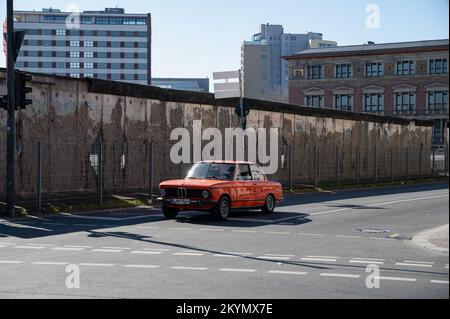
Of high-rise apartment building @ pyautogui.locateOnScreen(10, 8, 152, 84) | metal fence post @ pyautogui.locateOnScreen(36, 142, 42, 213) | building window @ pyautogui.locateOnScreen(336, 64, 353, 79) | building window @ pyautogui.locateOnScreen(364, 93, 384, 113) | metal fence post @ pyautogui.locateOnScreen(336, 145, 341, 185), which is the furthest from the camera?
high-rise apartment building @ pyautogui.locateOnScreen(10, 8, 152, 84)

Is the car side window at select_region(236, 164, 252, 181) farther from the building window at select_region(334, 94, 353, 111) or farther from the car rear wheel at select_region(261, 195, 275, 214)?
the building window at select_region(334, 94, 353, 111)

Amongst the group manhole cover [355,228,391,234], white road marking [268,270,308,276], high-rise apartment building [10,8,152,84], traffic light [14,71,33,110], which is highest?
high-rise apartment building [10,8,152,84]

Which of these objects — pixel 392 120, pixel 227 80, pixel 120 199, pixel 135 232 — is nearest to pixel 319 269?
pixel 135 232

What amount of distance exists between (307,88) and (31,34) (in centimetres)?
6022

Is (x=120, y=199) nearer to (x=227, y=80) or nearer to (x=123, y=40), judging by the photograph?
(x=227, y=80)

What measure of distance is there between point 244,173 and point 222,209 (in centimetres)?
170

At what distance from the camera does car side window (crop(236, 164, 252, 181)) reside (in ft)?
62.4

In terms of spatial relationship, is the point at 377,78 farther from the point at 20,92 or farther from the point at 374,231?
the point at 374,231

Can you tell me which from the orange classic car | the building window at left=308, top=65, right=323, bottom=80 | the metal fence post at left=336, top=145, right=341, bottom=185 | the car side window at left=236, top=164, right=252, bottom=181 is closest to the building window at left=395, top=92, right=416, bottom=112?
the building window at left=308, top=65, right=323, bottom=80

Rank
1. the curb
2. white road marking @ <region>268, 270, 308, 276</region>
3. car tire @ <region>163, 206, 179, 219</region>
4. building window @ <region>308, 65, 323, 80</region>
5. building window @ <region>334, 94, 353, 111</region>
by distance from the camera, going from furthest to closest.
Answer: building window @ <region>308, 65, 323, 80</region> < building window @ <region>334, 94, 353, 111</region> < car tire @ <region>163, 206, 179, 219</region> < the curb < white road marking @ <region>268, 270, 308, 276</region>

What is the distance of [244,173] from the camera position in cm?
1931

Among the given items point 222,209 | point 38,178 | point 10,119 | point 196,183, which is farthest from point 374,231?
point 10,119

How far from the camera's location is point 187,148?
28.6 m

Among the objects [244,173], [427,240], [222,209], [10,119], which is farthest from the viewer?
[244,173]
